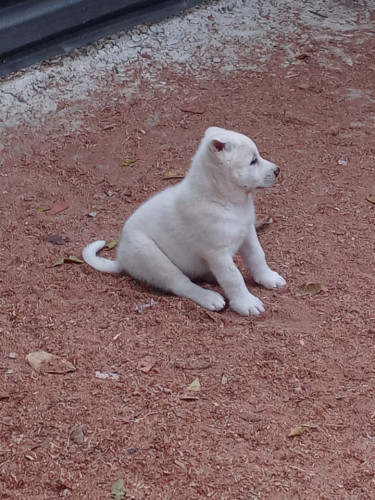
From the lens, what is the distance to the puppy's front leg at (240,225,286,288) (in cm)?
543

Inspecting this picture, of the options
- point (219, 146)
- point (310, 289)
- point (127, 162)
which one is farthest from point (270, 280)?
point (127, 162)

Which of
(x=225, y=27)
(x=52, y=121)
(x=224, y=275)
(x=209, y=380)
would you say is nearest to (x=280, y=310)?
(x=224, y=275)

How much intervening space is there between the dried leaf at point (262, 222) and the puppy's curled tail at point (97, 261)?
1.05 m

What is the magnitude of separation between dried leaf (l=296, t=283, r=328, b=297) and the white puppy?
145mm

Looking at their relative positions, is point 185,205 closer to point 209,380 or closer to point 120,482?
point 209,380

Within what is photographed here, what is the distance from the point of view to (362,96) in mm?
8016

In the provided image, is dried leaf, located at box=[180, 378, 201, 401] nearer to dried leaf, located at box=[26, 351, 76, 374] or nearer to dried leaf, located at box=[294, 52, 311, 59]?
dried leaf, located at box=[26, 351, 76, 374]

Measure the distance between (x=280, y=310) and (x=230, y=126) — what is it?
2787mm

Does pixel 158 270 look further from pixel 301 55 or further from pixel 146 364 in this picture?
pixel 301 55

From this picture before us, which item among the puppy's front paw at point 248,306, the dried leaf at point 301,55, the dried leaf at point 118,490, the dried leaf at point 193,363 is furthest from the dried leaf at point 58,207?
the dried leaf at point 301,55

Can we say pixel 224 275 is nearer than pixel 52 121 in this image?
Yes

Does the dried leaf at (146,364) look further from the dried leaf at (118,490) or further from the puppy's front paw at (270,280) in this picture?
the puppy's front paw at (270,280)

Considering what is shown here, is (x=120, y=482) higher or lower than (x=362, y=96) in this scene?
higher

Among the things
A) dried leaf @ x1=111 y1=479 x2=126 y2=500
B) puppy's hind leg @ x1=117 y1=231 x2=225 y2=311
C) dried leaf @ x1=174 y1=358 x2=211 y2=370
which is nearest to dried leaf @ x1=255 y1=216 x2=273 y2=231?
puppy's hind leg @ x1=117 y1=231 x2=225 y2=311
